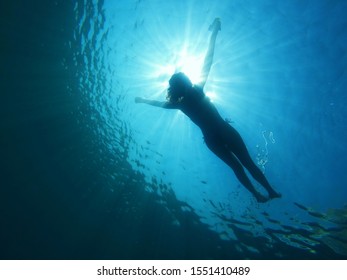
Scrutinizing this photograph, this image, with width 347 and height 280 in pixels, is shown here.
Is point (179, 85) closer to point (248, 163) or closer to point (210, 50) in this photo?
point (210, 50)

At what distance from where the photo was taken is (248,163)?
600 cm

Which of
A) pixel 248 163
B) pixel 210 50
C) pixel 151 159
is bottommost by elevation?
pixel 248 163

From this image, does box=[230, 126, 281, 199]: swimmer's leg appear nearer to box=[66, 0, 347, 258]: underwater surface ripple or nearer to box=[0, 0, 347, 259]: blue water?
Answer: box=[0, 0, 347, 259]: blue water

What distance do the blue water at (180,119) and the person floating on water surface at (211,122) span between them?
297 cm

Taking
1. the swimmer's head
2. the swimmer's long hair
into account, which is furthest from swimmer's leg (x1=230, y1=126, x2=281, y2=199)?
the swimmer's head

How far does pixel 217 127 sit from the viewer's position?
634 cm

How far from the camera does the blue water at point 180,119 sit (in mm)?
8180

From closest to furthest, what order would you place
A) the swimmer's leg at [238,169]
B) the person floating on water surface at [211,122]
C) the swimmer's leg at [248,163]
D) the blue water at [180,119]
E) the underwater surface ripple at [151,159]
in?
the swimmer's leg at [248,163] < the person floating on water surface at [211,122] < the swimmer's leg at [238,169] < the blue water at [180,119] < the underwater surface ripple at [151,159]

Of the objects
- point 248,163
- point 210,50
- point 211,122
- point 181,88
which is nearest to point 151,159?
point 211,122

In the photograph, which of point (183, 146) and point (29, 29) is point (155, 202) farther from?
point (29, 29)

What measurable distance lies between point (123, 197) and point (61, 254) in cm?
1319

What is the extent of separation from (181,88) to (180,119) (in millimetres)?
4672

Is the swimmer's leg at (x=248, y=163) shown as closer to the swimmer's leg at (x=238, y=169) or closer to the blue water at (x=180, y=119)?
the swimmer's leg at (x=238, y=169)

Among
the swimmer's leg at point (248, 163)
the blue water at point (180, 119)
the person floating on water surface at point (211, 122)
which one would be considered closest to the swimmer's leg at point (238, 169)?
the person floating on water surface at point (211, 122)
